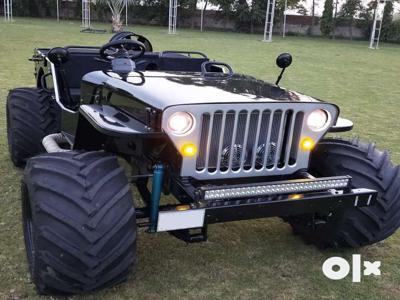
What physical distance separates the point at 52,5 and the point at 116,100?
4007 cm

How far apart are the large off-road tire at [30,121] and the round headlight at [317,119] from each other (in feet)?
9.53

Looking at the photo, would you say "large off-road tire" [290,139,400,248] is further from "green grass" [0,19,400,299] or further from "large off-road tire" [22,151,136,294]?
"large off-road tire" [22,151,136,294]

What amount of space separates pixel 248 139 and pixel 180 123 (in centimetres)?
49

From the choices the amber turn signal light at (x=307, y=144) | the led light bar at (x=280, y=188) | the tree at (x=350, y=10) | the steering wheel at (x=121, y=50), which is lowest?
the led light bar at (x=280, y=188)

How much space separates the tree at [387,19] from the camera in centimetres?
3753

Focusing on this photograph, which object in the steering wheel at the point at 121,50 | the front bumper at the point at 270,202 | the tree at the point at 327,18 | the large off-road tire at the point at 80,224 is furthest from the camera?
the tree at the point at 327,18

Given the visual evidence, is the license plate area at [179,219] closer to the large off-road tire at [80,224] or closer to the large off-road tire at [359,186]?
the large off-road tire at [80,224]

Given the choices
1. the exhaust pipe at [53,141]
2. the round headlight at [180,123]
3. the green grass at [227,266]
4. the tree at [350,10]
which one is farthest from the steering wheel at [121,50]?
the tree at [350,10]

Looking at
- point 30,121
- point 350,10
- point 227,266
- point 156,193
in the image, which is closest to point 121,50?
point 30,121

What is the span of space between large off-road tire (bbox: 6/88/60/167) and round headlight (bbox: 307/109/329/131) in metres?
2.90

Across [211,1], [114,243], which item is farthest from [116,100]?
[211,1]

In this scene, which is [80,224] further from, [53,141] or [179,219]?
[53,141]

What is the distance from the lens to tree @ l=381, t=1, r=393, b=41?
37.5 metres

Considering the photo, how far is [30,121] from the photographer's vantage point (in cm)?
514
